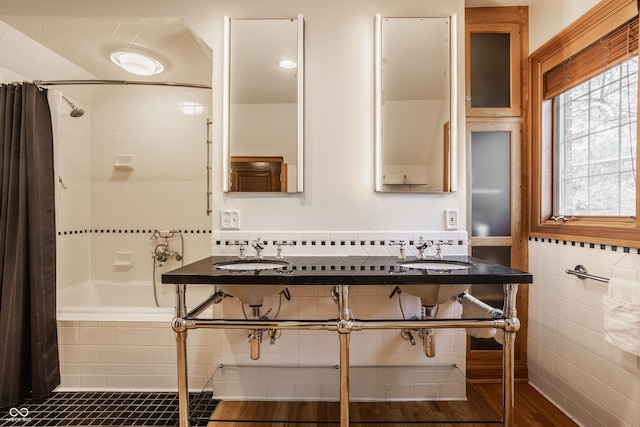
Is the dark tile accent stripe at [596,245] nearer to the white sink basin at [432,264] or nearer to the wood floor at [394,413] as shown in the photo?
the white sink basin at [432,264]

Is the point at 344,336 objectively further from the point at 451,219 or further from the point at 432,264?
the point at 451,219

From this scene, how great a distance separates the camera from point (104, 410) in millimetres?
1833

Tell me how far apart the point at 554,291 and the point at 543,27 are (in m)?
1.51

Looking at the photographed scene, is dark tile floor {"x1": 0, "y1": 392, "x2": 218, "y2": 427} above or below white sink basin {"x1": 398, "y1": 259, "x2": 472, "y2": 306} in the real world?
below

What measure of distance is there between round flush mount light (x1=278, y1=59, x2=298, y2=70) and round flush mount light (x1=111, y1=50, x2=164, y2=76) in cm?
110

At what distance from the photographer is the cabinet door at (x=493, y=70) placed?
6.86ft

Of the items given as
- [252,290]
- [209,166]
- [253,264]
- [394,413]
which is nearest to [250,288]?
[252,290]

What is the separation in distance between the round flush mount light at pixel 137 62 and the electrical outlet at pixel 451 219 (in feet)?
7.26

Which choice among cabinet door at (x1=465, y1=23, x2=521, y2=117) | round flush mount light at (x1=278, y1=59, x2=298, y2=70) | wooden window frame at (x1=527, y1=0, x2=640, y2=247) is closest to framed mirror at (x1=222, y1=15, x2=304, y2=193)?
round flush mount light at (x1=278, y1=59, x2=298, y2=70)

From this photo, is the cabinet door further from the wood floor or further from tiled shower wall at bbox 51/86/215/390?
tiled shower wall at bbox 51/86/215/390

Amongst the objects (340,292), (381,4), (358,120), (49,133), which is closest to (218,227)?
(340,292)

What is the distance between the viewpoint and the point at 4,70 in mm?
2113

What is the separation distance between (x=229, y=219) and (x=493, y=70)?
6.06ft

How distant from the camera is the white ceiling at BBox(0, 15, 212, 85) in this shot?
196 centimetres
